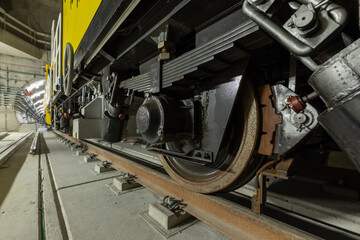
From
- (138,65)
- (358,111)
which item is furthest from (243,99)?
(138,65)

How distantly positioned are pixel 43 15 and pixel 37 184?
1321cm

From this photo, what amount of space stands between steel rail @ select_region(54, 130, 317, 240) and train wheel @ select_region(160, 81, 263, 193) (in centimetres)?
7

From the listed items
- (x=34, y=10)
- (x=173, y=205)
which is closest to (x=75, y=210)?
(x=173, y=205)

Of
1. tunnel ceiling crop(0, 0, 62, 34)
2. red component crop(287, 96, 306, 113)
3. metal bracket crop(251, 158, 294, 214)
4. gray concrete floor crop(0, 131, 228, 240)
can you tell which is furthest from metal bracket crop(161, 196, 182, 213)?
tunnel ceiling crop(0, 0, 62, 34)

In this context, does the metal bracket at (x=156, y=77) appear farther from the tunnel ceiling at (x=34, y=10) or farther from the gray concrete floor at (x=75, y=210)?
the tunnel ceiling at (x=34, y=10)

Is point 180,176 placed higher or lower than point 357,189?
higher

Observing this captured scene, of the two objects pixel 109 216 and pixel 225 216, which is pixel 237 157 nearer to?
pixel 225 216

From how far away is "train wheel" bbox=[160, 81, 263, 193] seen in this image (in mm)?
961

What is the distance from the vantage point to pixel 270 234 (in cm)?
78

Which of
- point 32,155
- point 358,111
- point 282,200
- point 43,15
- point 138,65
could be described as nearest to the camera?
point 358,111

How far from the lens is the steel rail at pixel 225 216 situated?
2.49ft

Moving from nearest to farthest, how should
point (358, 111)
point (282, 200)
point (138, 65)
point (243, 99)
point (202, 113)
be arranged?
1. point (358, 111)
2. point (243, 99)
3. point (202, 113)
4. point (282, 200)
5. point (138, 65)

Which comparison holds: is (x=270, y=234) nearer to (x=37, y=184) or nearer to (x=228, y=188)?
(x=228, y=188)

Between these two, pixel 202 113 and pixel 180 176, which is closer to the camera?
pixel 202 113
